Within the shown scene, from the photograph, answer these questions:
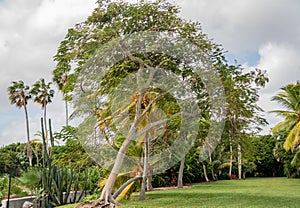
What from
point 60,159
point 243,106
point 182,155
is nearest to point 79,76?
point 60,159

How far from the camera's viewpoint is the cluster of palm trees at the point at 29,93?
27641mm

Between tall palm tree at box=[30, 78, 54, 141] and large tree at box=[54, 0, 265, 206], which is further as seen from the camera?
tall palm tree at box=[30, 78, 54, 141]

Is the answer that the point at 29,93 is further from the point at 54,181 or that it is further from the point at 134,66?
the point at 134,66

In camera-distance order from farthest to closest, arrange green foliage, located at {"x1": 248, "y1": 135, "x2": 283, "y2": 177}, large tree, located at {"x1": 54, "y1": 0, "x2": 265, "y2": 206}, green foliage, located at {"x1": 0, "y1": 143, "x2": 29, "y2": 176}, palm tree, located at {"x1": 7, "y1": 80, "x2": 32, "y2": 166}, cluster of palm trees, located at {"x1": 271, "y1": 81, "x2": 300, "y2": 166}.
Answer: green foliage, located at {"x1": 0, "y1": 143, "x2": 29, "y2": 176}, palm tree, located at {"x1": 7, "y1": 80, "x2": 32, "y2": 166}, green foliage, located at {"x1": 248, "y1": 135, "x2": 283, "y2": 177}, cluster of palm trees, located at {"x1": 271, "y1": 81, "x2": 300, "y2": 166}, large tree, located at {"x1": 54, "y1": 0, "x2": 265, "y2": 206}

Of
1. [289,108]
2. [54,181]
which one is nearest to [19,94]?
[54,181]

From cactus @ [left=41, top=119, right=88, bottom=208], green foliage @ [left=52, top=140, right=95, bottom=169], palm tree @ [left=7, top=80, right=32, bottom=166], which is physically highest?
palm tree @ [left=7, top=80, right=32, bottom=166]

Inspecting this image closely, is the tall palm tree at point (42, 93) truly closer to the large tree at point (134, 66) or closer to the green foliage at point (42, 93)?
the green foliage at point (42, 93)

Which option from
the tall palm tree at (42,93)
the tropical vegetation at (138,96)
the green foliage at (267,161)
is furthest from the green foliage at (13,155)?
the tropical vegetation at (138,96)

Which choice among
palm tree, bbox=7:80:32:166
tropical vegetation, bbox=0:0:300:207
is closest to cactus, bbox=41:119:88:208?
tropical vegetation, bbox=0:0:300:207

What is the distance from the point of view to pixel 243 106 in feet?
36.0

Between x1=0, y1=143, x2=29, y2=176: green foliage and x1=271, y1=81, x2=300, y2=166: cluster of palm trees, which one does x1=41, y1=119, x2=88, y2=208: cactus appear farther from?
x1=0, y1=143, x2=29, y2=176: green foliage

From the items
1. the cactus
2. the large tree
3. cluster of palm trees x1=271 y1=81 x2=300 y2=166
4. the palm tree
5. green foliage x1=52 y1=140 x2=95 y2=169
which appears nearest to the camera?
the large tree

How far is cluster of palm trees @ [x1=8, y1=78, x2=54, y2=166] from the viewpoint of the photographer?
1088 inches

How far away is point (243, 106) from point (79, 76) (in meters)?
4.64
